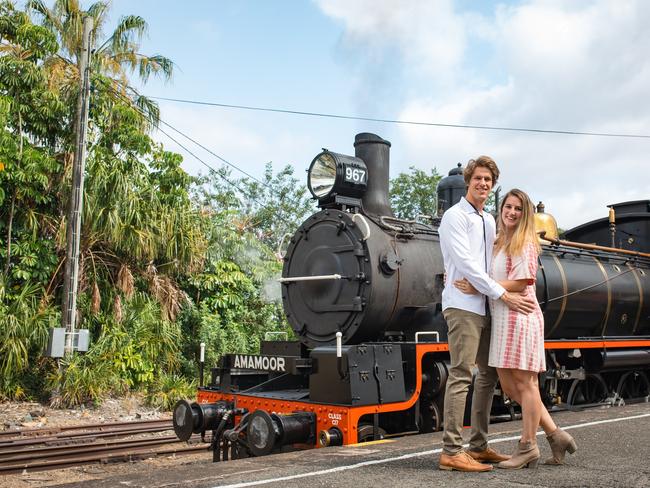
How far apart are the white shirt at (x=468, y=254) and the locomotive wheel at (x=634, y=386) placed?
6123mm

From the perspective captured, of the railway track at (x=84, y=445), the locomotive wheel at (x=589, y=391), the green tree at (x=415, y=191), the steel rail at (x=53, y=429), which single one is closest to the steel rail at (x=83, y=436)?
the railway track at (x=84, y=445)

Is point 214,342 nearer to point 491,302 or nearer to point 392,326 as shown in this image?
point 392,326

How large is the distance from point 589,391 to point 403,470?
568cm

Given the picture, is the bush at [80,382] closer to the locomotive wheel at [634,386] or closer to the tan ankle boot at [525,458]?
the locomotive wheel at [634,386]

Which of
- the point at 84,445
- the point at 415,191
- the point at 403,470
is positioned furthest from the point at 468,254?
the point at 415,191

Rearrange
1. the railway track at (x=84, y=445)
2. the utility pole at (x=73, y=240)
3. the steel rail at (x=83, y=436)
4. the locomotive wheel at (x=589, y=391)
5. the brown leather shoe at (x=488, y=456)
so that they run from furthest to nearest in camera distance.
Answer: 1. the utility pole at (x=73, y=240)
2. the steel rail at (x=83, y=436)
3. the locomotive wheel at (x=589, y=391)
4. the railway track at (x=84, y=445)
5. the brown leather shoe at (x=488, y=456)

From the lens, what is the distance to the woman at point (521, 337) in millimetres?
3957

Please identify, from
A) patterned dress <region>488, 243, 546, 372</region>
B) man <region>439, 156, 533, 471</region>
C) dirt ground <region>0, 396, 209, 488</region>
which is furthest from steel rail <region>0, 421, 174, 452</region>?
patterned dress <region>488, 243, 546, 372</region>

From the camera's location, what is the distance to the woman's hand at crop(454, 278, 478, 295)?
13.3ft

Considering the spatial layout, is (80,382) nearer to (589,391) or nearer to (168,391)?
(168,391)

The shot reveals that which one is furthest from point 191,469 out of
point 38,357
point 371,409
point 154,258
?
point 154,258

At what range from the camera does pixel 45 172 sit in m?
13.2

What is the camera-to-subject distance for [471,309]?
4.04 metres

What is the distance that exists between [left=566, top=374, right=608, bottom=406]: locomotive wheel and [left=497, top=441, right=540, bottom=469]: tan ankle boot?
4.60 meters
